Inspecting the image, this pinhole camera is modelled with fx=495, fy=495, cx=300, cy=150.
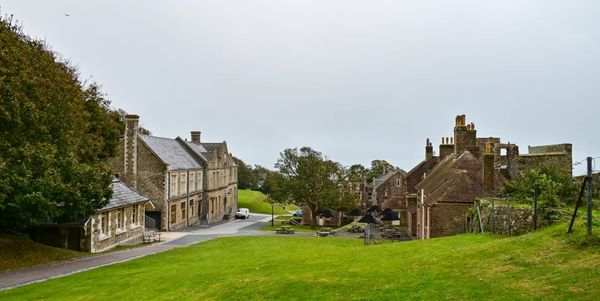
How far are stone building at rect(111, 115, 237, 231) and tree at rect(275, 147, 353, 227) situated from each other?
9863 millimetres

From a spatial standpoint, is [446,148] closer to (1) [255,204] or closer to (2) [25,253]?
(2) [25,253]

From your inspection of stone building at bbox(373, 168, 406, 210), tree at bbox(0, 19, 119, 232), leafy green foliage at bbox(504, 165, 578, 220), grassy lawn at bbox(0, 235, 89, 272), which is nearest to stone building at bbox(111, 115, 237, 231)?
grassy lawn at bbox(0, 235, 89, 272)

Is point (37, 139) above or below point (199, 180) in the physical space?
above

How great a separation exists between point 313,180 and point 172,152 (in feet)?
56.1

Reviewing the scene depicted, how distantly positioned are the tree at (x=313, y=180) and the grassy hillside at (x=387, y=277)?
1487 inches

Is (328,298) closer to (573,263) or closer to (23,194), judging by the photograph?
(573,263)

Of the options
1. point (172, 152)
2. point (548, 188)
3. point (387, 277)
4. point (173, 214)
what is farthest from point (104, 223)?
point (548, 188)

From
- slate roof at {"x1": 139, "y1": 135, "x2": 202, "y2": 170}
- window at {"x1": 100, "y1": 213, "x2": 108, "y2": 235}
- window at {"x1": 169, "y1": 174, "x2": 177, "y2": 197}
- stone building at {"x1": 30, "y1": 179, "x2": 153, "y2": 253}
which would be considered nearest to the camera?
stone building at {"x1": 30, "y1": 179, "x2": 153, "y2": 253}

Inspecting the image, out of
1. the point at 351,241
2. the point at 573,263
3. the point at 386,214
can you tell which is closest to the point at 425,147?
the point at 386,214

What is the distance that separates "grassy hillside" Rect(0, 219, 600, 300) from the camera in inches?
443

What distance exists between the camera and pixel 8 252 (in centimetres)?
2656

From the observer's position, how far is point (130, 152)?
4984 centimetres

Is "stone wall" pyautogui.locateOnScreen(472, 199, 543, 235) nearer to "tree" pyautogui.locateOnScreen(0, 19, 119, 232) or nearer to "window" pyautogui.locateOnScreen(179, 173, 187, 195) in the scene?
"tree" pyautogui.locateOnScreen(0, 19, 119, 232)

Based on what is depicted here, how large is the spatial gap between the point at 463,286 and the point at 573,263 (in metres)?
2.88
